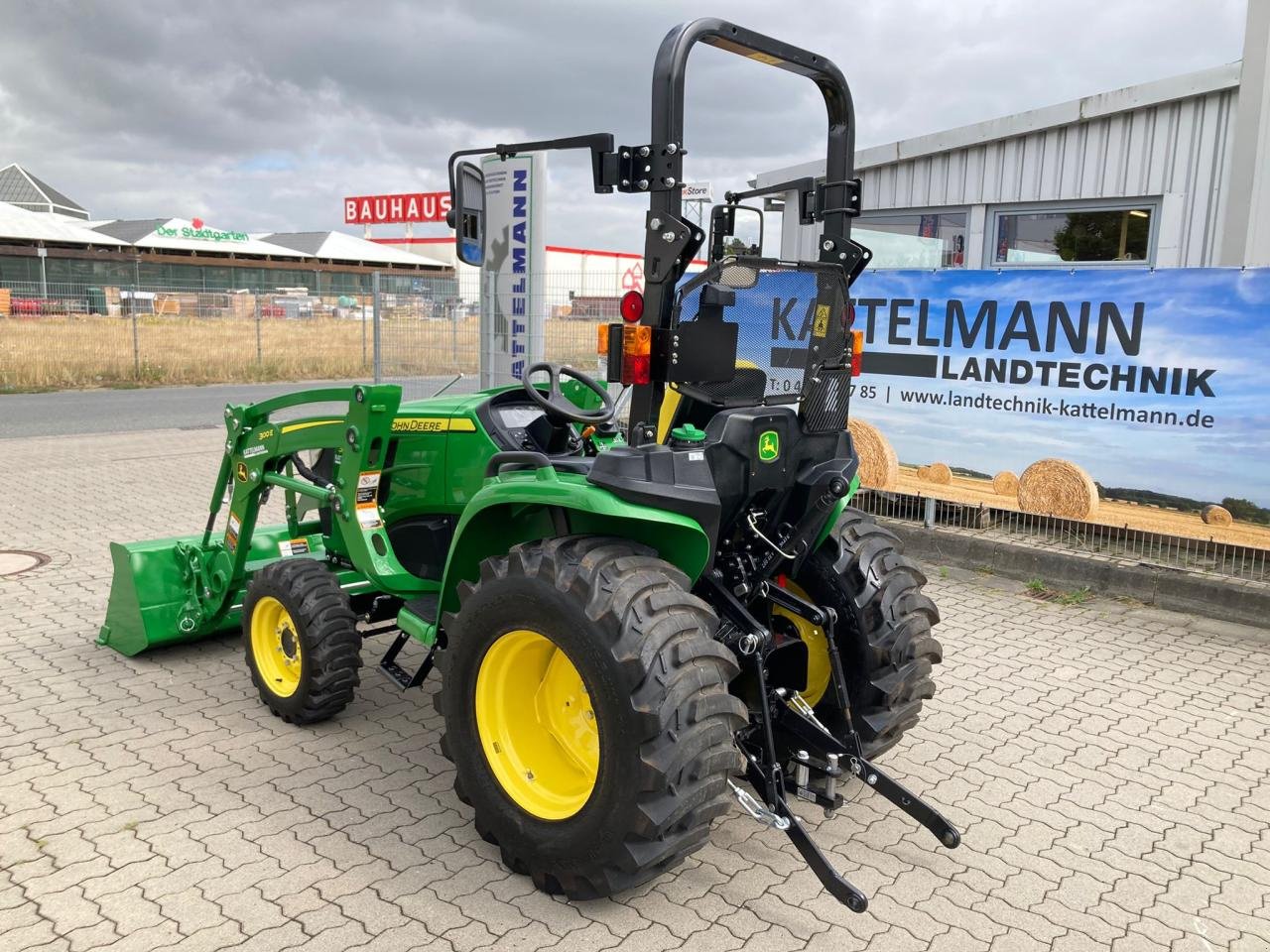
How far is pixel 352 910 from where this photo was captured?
309 centimetres

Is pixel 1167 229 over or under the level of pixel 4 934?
over

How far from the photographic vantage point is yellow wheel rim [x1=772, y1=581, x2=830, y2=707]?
13.0 feet

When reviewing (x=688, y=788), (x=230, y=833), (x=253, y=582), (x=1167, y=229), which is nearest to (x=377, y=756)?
(x=230, y=833)

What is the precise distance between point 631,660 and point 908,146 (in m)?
8.71

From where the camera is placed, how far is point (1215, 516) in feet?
21.4

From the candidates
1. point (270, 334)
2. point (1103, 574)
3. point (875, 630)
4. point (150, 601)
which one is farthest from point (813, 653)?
point (270, 334)

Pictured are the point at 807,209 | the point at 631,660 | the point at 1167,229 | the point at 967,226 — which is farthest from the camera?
the point at 967,226

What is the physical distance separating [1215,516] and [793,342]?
14.8ft

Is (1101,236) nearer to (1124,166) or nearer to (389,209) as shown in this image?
(1124,166)

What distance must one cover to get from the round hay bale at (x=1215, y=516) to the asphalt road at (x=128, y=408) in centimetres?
770

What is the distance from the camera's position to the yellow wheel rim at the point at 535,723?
10.8 feet

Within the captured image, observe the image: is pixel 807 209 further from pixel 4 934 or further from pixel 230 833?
pixel 4 934

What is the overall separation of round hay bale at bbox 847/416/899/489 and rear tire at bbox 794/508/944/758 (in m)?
4.32

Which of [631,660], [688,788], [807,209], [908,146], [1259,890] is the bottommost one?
[1259,890]
